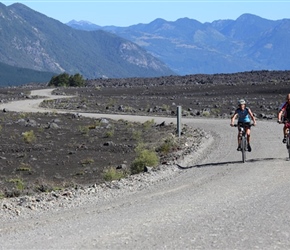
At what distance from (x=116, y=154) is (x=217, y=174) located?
12316 mm

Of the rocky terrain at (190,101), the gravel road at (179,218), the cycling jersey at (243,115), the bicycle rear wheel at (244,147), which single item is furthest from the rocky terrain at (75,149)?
the cycling jersey at (243,115)

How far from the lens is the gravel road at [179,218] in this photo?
1042 centimetres

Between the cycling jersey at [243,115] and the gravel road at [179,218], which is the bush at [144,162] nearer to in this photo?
the cycling jersey at [243,115]

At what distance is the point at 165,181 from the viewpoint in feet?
55.2

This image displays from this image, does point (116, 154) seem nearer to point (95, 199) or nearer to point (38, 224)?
point (95, 199)

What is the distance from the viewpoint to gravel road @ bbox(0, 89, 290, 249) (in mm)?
10422

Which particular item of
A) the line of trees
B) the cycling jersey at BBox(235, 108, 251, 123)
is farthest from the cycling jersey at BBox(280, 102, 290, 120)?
the line of trees

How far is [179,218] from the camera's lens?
39.3ft

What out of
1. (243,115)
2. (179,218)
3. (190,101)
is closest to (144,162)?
(243,115)

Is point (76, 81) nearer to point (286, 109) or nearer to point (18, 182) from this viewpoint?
point (18, 182)

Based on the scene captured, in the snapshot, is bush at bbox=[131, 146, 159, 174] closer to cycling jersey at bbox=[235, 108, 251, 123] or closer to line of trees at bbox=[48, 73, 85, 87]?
cycling jersey at bbox=[235, 108, 251, 123]

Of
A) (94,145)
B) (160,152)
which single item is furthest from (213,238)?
(94,145)

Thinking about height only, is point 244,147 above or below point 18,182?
above

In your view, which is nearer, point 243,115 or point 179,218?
point 179,218
